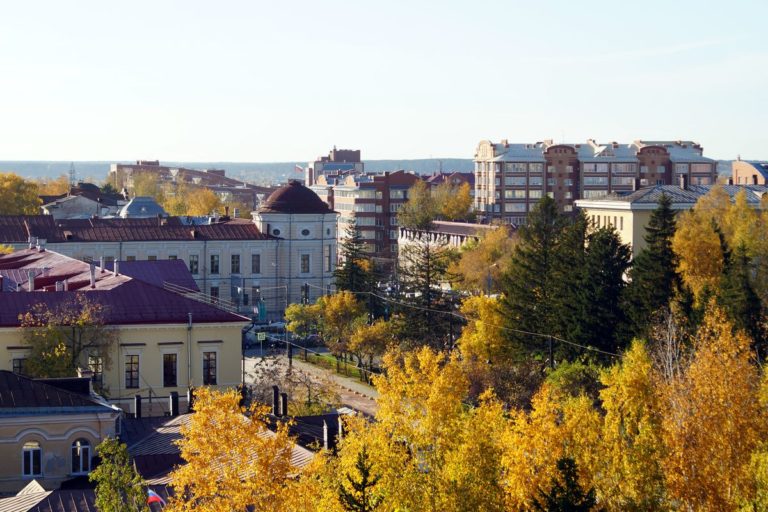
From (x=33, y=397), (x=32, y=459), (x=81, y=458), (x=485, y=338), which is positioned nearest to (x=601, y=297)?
(x=485, y=338)

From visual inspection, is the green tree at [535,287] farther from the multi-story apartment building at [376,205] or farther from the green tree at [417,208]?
the multi-story apartment building at [376,205]

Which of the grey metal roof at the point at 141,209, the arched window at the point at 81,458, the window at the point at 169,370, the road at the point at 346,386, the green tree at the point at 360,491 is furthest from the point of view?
the grey metal roof at the point at 141,209

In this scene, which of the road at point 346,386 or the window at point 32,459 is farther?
the road at point 346,386

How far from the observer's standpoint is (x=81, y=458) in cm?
3928

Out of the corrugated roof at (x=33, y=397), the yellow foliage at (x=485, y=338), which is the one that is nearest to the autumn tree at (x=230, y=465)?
the corrugated roof at (x=33, y=397)

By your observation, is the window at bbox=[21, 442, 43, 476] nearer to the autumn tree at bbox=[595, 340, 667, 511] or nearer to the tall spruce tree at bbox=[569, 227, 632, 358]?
the autumn tree at bbox=[595, 340, 667, 511]

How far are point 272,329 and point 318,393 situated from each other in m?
33.1

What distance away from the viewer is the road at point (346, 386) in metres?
64.6

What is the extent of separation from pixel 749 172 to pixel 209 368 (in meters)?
117

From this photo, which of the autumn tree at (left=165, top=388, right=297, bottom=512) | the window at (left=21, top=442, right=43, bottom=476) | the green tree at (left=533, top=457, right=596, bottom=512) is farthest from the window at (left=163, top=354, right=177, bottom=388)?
the green tree at (left=533, top=457, right=596, bottom=512)

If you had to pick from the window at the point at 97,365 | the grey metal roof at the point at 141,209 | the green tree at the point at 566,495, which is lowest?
the window at the point at 97,365

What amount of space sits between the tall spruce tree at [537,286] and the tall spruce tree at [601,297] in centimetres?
137

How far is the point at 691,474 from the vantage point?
3538 centimetres

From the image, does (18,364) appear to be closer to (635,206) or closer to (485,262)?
(635,206)
